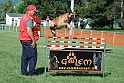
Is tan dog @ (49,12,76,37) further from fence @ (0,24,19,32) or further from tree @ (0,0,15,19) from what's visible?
tree @ (0,0,15,19)

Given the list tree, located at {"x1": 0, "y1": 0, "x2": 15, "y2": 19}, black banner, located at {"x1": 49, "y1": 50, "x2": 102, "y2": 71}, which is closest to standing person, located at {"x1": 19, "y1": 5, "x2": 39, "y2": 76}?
black banner, located at {"x1": 49, "y1": 50, "x2": 102, "y2": 71}

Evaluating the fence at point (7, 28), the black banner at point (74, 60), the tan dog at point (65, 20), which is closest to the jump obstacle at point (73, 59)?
the black banner at point (74, 60)

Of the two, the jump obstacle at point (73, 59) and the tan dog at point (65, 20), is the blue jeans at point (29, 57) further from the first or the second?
the tan dog at point (65, 20)

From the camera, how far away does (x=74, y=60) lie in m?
9.15

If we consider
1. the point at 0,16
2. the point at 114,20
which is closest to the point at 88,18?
the point at 114,20

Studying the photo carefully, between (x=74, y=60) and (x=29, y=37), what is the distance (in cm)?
142

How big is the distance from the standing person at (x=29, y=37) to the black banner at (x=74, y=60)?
0.57 meters

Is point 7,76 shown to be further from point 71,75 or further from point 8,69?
point 71,75

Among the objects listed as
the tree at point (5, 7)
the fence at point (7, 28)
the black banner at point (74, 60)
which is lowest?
the black banner at point (74, 60)

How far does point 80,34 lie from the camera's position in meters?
34.1

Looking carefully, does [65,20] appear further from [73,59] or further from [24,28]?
[24,28]

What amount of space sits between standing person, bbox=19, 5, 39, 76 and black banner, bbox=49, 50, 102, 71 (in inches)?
22.5

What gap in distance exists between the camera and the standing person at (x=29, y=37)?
8.88 meters

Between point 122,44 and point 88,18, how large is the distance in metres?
30.5
